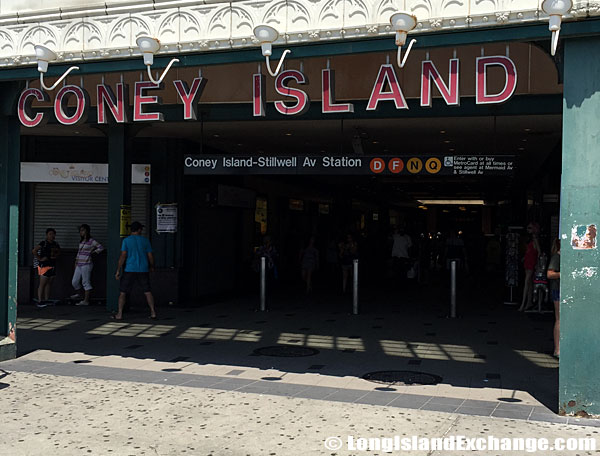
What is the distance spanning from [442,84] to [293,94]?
1.60 m

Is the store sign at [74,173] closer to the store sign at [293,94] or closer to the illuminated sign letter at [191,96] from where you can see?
the store sign at [293,94]

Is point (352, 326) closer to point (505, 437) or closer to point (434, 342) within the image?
point (434, 342)

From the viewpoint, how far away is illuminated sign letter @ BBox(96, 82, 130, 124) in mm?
8383

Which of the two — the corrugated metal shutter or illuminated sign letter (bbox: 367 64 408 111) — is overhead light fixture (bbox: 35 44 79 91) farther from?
the corrugated metal shutter

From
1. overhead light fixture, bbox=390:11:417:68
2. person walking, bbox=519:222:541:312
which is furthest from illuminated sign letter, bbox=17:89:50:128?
person walking, bbox=519:222:541:312

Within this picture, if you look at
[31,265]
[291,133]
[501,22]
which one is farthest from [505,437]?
[31,265]

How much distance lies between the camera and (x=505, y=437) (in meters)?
5.61

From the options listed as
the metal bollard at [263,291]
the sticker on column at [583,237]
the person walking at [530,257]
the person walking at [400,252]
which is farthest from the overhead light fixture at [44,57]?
the person walking at [400,252]

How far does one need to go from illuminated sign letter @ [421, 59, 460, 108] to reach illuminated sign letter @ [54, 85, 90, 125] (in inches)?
154

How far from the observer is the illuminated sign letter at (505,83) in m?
6.67

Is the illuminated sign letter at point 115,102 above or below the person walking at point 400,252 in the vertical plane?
above

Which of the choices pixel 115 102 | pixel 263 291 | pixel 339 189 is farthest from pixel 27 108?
pixel 339 189

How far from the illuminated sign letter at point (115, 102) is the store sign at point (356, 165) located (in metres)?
2.22

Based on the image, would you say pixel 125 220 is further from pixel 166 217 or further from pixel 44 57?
pixel 44 57
